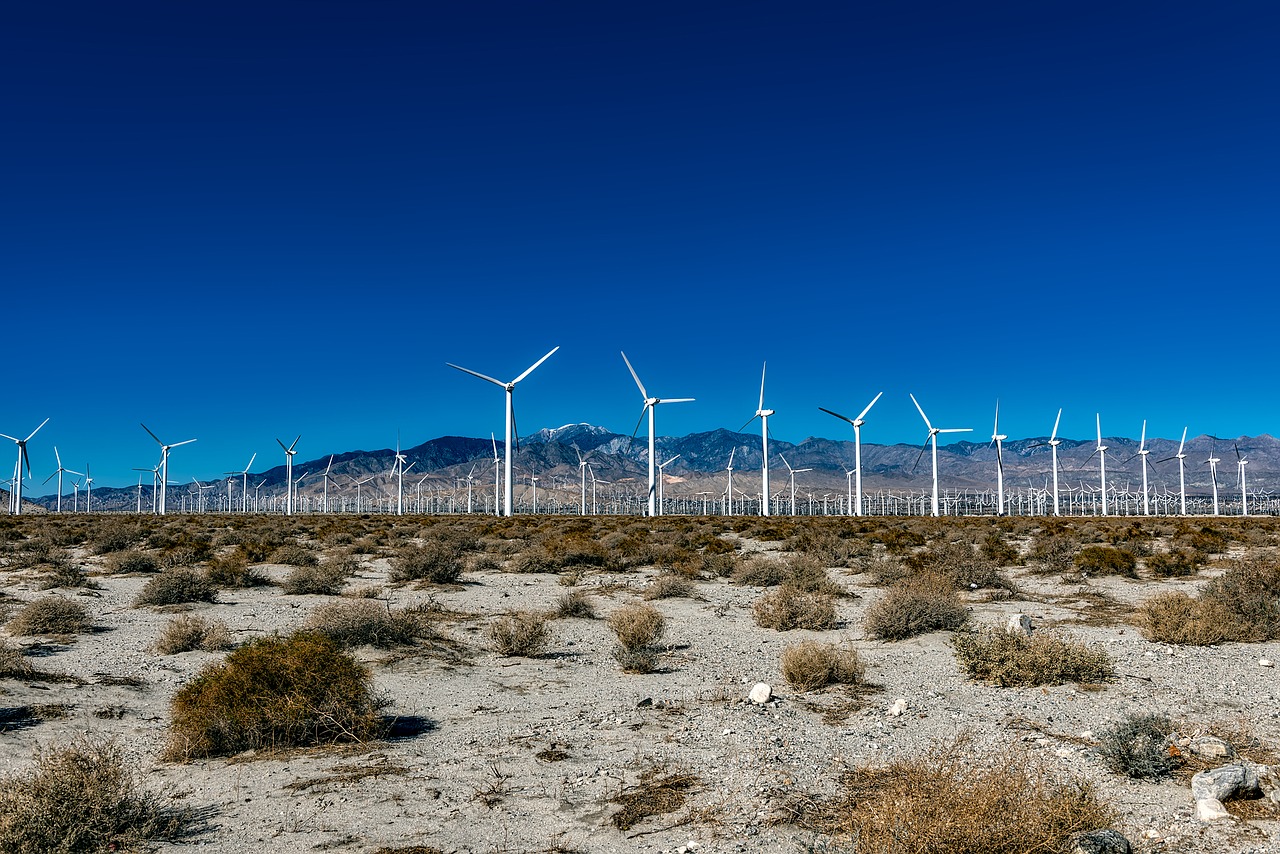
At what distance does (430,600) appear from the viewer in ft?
65.7

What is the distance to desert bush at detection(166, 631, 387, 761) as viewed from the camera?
9.30 m

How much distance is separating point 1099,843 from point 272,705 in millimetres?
8238

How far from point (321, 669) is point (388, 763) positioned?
157cm

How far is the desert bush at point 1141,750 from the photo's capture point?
26.7 feet

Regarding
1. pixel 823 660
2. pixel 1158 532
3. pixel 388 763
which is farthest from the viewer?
pixel 1158 532

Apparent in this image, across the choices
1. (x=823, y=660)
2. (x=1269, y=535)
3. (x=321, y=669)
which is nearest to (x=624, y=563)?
(x=823, y=660)

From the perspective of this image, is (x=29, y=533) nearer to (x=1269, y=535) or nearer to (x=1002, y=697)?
(x=1002, y=697)

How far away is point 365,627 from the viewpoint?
601 inches

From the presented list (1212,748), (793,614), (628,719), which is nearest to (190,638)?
(628,719)

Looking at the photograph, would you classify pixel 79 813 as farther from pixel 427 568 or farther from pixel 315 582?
pixel 427 568

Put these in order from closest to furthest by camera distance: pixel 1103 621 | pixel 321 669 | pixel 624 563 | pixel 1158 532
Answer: pixel 321 669
pixel 1103 621
pixel 624 563
pixel 1158 532

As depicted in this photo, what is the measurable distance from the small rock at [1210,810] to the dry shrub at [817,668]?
221 inches

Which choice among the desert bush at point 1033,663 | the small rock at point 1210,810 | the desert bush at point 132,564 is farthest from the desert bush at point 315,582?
the small rock at point 1210,810

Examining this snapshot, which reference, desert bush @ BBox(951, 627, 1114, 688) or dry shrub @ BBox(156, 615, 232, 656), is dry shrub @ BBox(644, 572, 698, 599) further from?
dry shrub @ BBox(156, 615, 232, 656)
